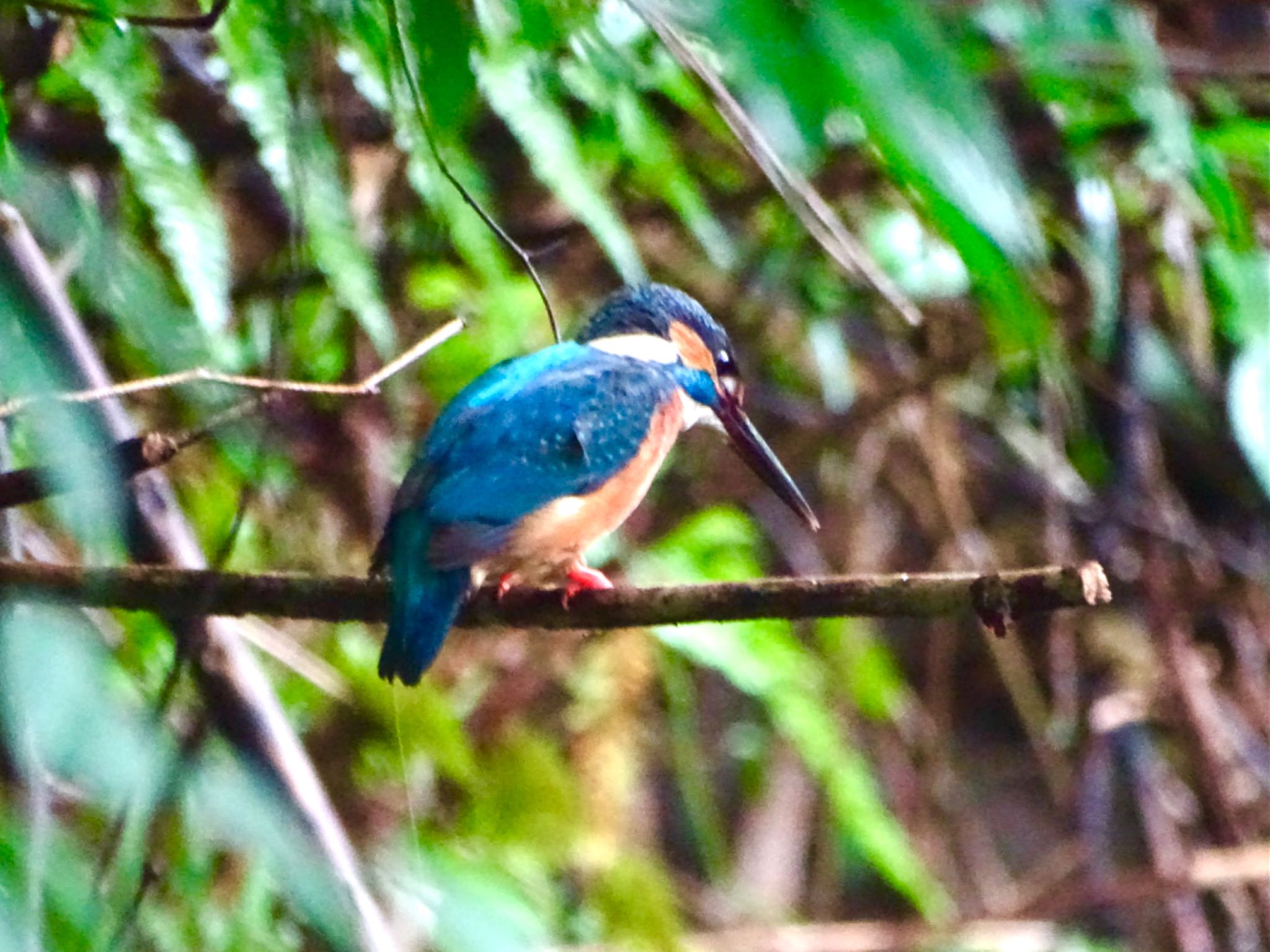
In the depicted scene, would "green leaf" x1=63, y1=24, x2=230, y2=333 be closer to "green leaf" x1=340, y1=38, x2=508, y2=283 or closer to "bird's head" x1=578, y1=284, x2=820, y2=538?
"green leaf" x1=340, y1=38, x2=508, y2=283

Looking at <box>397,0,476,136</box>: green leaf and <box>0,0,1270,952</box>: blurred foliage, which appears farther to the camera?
<box>0,0,1270,952</box>: blurred foliage

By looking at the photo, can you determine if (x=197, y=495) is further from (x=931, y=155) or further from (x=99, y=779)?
(x=931, y=155)

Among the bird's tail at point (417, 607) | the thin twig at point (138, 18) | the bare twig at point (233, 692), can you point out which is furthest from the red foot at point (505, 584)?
the thin twig at point (138, 18)

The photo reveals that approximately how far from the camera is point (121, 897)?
129 cm

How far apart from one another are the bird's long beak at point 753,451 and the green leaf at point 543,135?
33cm

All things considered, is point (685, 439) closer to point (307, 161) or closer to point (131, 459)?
point (307, 161)

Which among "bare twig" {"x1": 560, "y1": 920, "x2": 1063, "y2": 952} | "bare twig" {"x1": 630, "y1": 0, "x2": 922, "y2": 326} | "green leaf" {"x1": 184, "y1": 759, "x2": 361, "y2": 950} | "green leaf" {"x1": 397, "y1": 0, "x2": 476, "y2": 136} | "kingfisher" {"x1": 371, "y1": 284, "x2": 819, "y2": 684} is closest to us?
"green leaf" {"x1": 397, "y1": 0, "x2": 476, "y2": 136}

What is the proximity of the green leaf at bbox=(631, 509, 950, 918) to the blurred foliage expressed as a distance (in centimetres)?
1

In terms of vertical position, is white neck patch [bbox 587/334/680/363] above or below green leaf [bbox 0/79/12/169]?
below

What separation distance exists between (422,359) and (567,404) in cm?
73

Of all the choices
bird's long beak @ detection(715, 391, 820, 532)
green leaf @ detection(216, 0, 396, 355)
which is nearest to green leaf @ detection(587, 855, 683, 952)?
bird's long beak @ detection(715, 391, 820, 532)

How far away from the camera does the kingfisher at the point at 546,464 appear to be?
1.26 metres

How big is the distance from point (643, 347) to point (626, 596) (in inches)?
28.1

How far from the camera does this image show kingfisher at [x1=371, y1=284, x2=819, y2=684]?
49.5 inches
